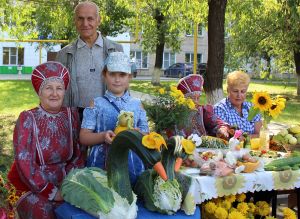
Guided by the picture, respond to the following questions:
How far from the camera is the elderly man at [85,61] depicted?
4.16 metres

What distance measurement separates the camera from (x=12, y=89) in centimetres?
2088

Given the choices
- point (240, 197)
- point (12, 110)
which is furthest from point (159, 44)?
point (240, 197)

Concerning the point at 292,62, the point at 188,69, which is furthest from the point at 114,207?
the point at 188,69

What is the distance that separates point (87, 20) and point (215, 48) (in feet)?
16.1

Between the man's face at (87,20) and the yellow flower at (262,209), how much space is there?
1975mm

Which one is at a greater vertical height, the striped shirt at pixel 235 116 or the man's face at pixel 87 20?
the man's face at pixel 87 20

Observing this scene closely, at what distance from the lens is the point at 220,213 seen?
3.53m

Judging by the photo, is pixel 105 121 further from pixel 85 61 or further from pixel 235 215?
pixel 235 215

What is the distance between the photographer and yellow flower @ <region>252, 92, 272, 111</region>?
13.4ft

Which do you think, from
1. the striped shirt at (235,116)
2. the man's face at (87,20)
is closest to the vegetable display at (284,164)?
the striped shirt at (235,116)

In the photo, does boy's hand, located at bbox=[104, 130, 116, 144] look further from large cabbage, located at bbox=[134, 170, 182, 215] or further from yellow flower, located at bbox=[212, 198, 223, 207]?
yellow flower, located at bbox=[212, 198, 223, 207]

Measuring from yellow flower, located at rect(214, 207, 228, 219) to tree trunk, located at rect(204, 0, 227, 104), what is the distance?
542cm

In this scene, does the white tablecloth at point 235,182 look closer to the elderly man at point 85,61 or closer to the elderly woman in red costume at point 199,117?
the elderly woman in red costume at point 199,117

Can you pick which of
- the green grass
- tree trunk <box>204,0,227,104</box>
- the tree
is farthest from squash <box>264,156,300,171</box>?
the tree
